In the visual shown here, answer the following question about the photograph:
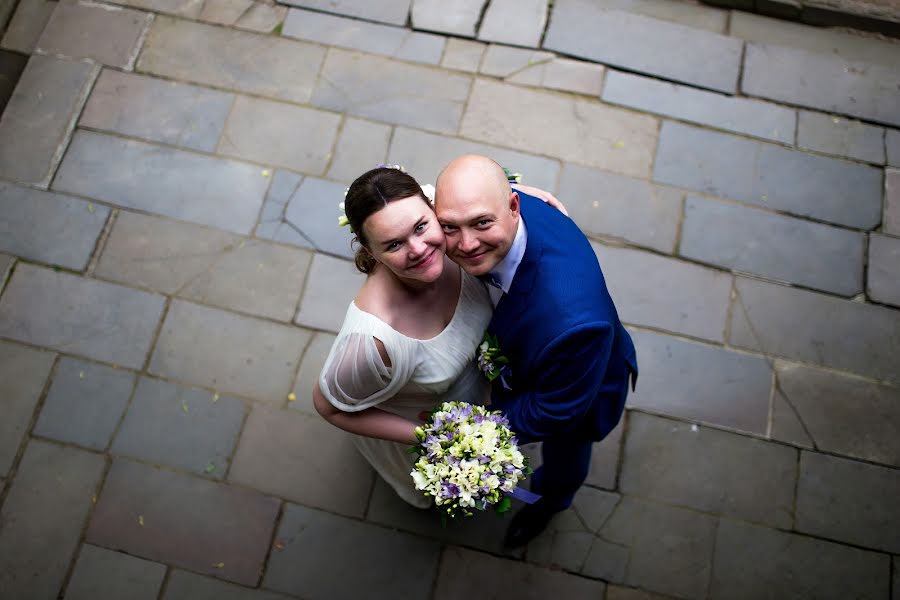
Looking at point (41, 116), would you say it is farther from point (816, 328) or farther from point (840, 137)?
point (840, 137)

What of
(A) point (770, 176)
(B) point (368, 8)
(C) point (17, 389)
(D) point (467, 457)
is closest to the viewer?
(D) point (467, 457)

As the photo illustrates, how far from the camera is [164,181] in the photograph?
452 centimetres

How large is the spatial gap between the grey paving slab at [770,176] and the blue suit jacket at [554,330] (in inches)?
83.1

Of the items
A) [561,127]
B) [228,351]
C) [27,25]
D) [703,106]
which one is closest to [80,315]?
[228,351]

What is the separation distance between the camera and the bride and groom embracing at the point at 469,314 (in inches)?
94.7

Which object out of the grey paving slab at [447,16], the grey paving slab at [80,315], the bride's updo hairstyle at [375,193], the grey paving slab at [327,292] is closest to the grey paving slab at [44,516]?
the grey paving slab at [80,315]

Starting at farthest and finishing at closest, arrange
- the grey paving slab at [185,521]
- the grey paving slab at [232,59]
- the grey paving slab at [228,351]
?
the grey paving slab at [232,59] < the grey paving slab at [228,351] < the grey paving slab at [185,521]

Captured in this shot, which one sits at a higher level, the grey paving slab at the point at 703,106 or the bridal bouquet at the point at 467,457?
the grey paving slab at the point at 703,106

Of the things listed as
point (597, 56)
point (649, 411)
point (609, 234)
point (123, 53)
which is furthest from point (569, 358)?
point (123, 53)

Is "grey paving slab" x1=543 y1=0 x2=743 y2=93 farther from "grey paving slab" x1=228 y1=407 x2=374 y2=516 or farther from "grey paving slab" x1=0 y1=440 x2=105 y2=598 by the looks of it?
"grey paving slab" x1=0 y1=440 x2=105 y2=598

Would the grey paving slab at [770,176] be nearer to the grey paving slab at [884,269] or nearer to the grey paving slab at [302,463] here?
the grey paving slab at [884,269]

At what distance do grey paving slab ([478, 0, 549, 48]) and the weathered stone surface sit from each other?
11.6 feet

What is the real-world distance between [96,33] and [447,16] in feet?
8.50

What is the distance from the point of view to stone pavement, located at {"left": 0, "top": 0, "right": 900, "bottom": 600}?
381 centimetres
